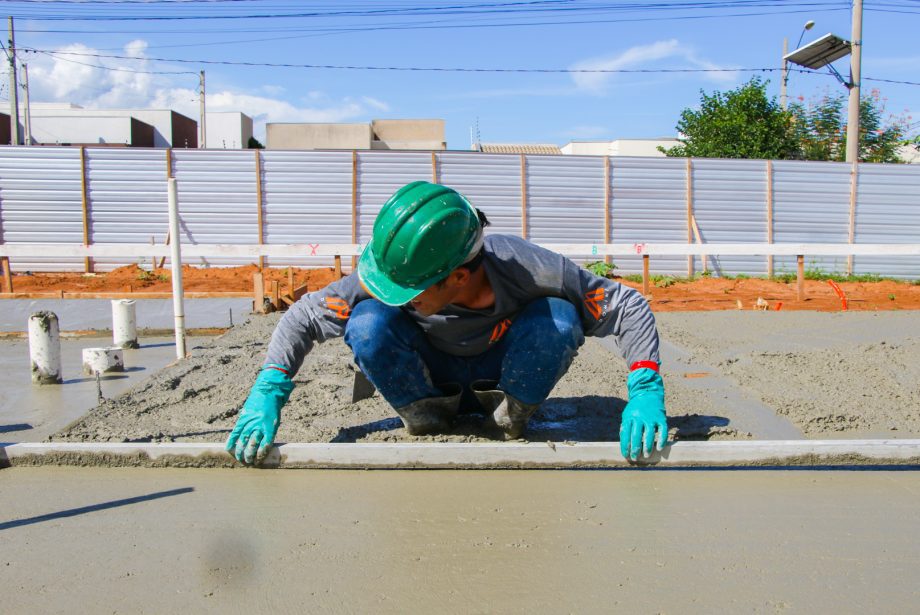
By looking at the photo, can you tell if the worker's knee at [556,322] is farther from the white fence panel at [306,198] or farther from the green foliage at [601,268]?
the white fence panel at [306,198]

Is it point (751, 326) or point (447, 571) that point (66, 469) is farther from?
point (751, 326)

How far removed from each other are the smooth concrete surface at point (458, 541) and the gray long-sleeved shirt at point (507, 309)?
0.47 meters

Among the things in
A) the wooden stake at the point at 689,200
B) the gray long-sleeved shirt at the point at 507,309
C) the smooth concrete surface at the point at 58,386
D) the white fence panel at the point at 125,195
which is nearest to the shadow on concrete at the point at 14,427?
the smooth concrete surface at the point at 58,386

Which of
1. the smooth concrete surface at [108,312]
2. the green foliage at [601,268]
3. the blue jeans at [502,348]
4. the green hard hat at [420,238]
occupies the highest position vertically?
the green hard hat at [420,238]

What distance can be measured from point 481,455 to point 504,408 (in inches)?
13.1

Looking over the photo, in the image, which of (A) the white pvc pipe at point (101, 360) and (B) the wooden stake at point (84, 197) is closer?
(A) the white pvc pipe at point (101, 360)

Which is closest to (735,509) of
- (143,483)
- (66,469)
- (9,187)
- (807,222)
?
(143,483)

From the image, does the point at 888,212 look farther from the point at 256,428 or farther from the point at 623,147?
the point at 623,147

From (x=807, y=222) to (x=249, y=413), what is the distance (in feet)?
43.1

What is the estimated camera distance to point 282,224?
12.6 meters

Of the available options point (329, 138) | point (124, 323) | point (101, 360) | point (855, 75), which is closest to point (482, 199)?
point (855, 75)

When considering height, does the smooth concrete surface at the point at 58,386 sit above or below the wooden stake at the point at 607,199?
below

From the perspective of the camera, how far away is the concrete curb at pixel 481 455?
2.36 metres

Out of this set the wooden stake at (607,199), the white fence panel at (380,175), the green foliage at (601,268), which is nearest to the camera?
the green foliage at (601,268)
